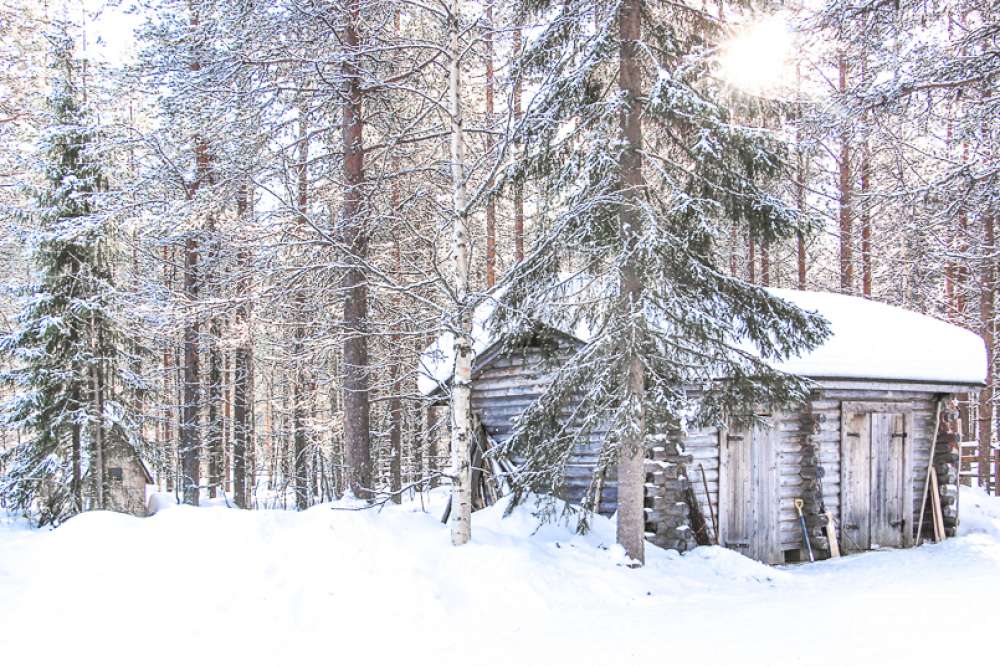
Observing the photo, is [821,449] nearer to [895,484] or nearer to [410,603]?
[895,484]

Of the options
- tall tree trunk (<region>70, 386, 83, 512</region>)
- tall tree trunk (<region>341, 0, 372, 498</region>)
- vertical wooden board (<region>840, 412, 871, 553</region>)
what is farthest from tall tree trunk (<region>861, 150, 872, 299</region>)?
tall tree trunk (<region>70, 386, 83, 512</region>)

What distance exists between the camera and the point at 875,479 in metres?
14.0

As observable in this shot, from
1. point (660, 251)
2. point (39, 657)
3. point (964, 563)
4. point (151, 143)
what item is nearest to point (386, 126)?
point (151, 143)

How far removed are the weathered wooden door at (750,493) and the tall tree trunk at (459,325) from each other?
5.00 metres

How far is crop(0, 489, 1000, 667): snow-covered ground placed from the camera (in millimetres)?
6801

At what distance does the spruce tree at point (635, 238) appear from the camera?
8.98 metres

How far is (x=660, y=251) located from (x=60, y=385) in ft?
36.2

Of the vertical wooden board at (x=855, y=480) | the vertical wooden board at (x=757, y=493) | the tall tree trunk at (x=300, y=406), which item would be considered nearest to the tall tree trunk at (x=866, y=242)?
the vertical wooden board at (x=855, y=480)

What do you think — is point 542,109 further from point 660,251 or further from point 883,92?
point 883,92

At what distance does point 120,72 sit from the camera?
42.1 feet

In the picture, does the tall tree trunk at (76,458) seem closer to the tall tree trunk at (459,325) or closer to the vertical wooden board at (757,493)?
the tall tree trunk at (459,325)

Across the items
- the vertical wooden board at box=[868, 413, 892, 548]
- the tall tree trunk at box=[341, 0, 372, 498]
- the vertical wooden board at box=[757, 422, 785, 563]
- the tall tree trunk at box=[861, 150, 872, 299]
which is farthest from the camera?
the tall tree trunk at box=[861, 150, 872, 299]

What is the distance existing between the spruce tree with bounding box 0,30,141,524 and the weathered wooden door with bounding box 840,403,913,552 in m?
13.0

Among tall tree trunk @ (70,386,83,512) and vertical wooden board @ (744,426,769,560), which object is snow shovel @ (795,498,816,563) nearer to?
vertical wooden board @ (744,426,769,560)
